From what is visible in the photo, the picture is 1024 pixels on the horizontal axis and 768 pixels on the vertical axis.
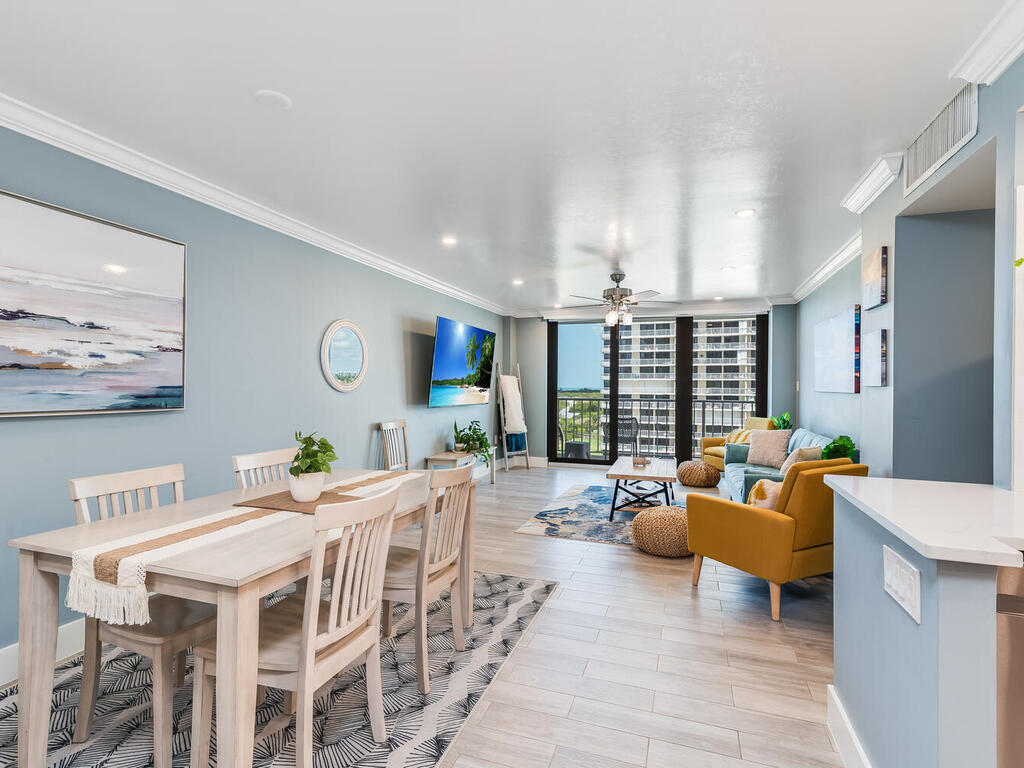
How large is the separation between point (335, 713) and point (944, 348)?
3276 mm

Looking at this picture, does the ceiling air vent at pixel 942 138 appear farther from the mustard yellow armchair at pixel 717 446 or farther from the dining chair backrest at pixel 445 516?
the mustard yellow armchair at pixel 717 446

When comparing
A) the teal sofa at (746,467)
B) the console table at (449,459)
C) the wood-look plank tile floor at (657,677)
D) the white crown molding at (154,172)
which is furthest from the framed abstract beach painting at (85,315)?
the teal sofa at (746,467)

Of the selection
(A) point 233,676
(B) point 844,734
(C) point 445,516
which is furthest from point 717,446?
(A) point 233,676

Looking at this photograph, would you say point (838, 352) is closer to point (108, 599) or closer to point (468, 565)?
point (468, 565)

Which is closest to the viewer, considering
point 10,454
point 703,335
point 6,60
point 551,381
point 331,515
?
point 331,515

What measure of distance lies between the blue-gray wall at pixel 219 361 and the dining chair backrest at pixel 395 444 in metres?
0.11

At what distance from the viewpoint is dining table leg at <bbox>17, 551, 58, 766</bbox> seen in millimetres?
1627

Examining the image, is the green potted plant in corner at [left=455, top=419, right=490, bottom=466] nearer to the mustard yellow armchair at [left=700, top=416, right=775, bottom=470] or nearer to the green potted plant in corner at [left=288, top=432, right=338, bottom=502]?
the mustard yellow armchair at [left=700, top=416, right=775, bottom=470]

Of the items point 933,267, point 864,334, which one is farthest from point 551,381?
point 933,267

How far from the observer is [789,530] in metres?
2.83

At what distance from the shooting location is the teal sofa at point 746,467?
446 cm

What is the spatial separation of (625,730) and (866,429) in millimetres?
2275

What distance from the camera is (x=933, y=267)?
2568 millimetres

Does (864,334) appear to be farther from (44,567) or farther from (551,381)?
(551,381)
